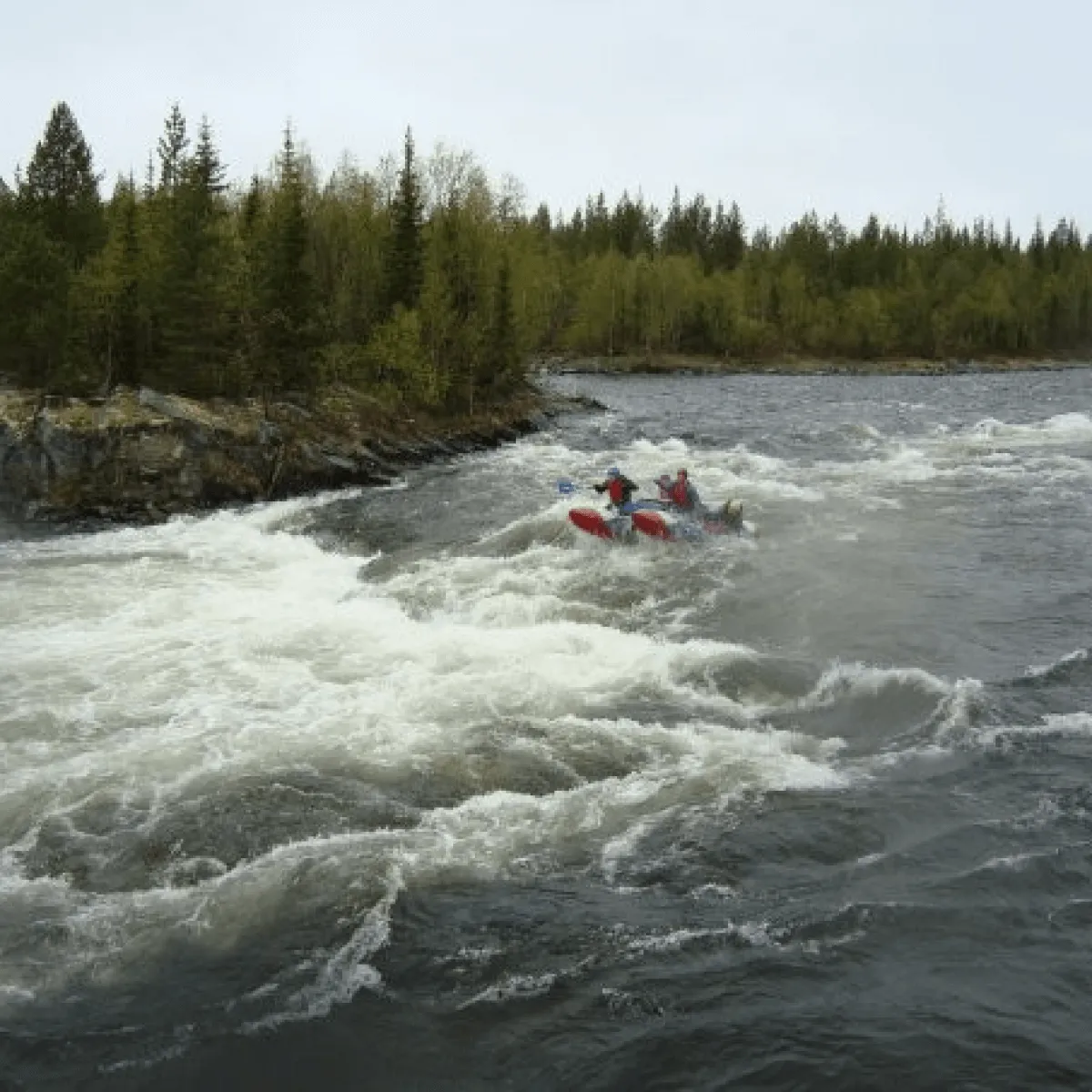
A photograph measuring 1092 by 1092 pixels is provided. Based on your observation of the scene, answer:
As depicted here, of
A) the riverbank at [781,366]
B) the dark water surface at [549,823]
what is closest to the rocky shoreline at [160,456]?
the dark water surface at [549,823]

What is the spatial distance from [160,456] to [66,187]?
13366mm

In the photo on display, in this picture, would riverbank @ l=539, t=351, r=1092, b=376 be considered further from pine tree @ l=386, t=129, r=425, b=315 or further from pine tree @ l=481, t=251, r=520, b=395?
pine tree @ l=386, t=129, r=425, b=315

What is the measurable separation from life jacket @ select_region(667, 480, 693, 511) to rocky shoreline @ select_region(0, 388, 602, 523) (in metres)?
12.8

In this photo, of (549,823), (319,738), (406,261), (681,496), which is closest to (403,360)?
(406,261)

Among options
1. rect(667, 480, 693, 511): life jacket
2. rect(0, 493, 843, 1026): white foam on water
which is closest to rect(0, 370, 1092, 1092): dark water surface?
rect(0, 493, 843, 1026): white foam on water

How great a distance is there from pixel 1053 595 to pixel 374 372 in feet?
90.6

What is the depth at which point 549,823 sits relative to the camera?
1102 cm

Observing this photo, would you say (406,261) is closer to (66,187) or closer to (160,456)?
(66,187)

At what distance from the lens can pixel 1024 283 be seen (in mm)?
127750

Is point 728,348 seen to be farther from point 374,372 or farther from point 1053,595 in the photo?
point 1053,595

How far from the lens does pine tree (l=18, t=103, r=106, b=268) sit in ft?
117

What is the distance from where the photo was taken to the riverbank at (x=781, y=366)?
102312 millimetres

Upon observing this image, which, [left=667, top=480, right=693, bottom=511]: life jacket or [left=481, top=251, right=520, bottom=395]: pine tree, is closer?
[left=667, top=480, right=693, bottom=511]: life jacket

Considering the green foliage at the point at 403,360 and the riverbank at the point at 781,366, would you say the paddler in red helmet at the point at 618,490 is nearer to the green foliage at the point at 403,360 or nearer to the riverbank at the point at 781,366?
the green foliage at the point at 403,360
